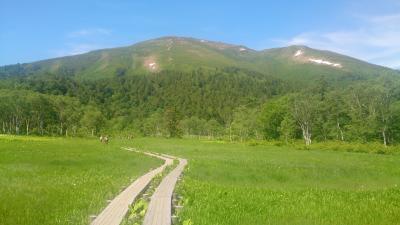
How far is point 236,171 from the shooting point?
43562 millimetres

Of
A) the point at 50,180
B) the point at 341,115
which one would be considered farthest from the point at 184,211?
the point at 341,115

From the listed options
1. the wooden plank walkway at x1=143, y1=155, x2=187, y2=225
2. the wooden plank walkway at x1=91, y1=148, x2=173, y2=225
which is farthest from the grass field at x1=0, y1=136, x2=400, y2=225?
the wooden plank walkway at x1=143, y1=155, x2=187, y2=225

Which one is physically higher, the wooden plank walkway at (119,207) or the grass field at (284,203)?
the wooden plank walkway at (119,207)

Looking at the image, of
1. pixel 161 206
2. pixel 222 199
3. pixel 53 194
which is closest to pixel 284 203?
pixel 222 199

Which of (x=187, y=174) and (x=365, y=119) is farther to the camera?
(x=365, y=119)

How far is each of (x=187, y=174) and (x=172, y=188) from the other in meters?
10.6

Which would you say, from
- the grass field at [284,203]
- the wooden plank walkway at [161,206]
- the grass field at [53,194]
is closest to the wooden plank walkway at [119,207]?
the grass field at [53,194]

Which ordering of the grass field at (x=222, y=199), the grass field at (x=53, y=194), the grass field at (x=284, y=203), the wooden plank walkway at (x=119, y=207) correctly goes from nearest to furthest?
the wooden plank walkway at (x=119, y=207) → the grass field at (x=53, y=194) → the grass field at (x=222, y=199) → the grass field at (x=284, y=203)

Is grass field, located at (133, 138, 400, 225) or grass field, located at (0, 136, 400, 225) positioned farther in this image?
grass field, located at (133, 138, 400, 225)

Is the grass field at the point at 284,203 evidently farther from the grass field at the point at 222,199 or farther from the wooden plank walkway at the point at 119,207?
the wooden plank walkway at the point at 119,207

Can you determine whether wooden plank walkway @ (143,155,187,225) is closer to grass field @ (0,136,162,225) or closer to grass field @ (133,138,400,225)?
grass field @ (133,138,400,225)

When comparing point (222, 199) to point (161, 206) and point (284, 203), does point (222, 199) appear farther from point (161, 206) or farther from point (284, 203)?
point (161, 206)

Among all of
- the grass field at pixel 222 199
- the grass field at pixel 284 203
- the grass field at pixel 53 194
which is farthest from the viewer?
the grass field at pixel 284 203

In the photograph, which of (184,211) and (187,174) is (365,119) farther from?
(184,211)
